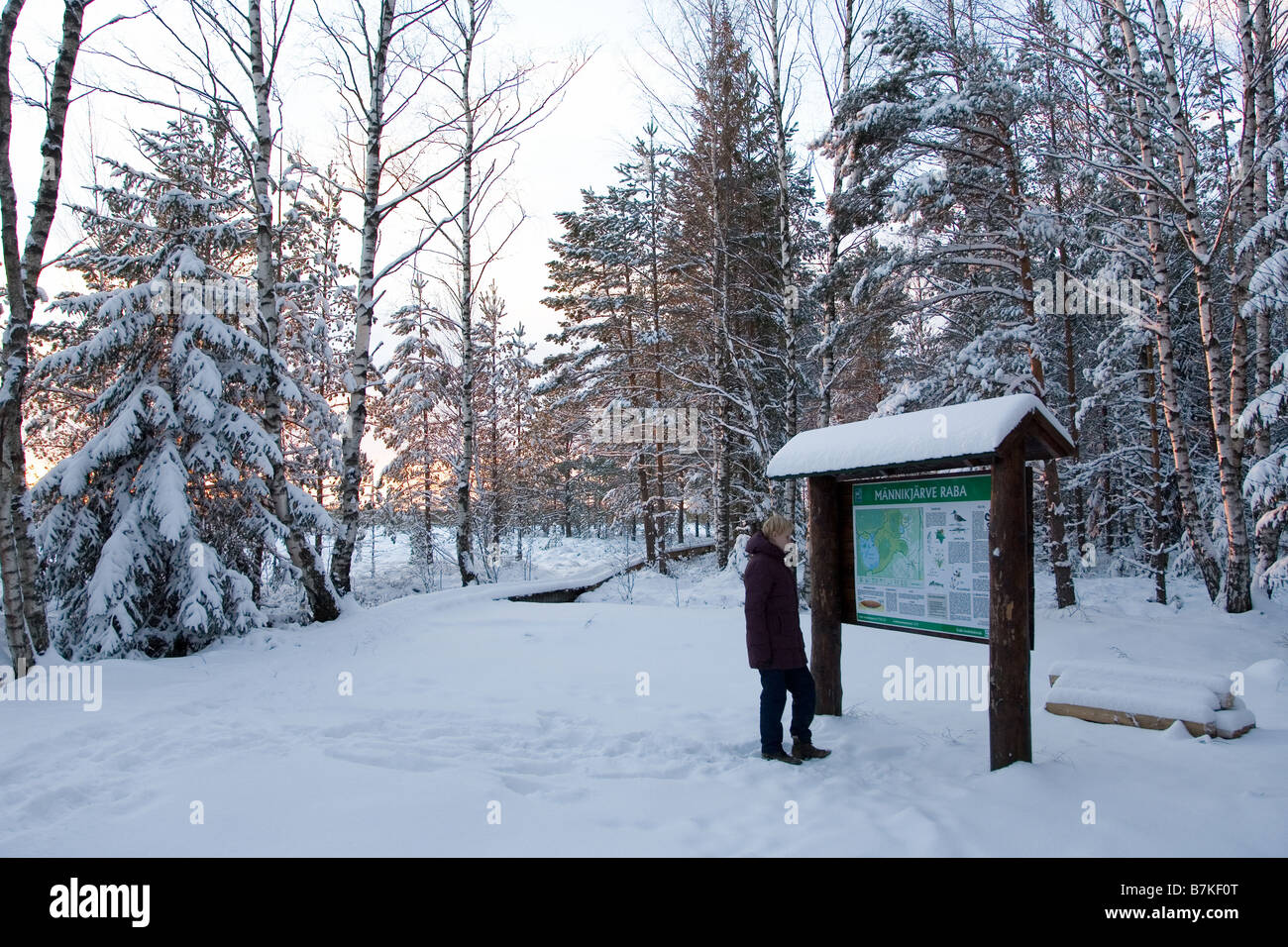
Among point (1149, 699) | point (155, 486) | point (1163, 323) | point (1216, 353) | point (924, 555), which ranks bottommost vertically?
point (1149, 699)

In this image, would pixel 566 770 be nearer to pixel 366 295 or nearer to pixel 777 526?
pixel 777 526

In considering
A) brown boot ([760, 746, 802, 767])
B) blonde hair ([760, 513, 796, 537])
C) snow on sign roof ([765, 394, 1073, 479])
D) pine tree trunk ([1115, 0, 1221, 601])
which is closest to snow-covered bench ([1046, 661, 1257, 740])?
snow on sign roof ([765, 394, 1073, 479])

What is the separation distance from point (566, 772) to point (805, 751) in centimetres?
176

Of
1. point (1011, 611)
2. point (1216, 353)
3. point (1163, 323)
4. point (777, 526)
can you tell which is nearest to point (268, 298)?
point (777, 526)

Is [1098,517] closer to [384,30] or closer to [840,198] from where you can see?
[840,198]

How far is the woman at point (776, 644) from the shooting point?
4.97 m

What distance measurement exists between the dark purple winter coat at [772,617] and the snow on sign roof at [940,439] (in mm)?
989

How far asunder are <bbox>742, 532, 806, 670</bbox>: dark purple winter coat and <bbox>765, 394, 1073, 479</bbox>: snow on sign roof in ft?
3.25

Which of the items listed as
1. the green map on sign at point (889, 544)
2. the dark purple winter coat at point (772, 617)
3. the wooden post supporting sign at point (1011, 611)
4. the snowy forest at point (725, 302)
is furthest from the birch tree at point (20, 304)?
the wooden post supporting sign at point (1011, 611)

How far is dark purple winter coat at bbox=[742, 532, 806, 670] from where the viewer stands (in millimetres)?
4965

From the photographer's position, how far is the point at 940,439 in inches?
184

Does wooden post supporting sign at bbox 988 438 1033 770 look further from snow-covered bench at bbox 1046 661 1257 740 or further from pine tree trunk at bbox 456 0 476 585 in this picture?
pine tree trunk at bbox 456 0 476 585
